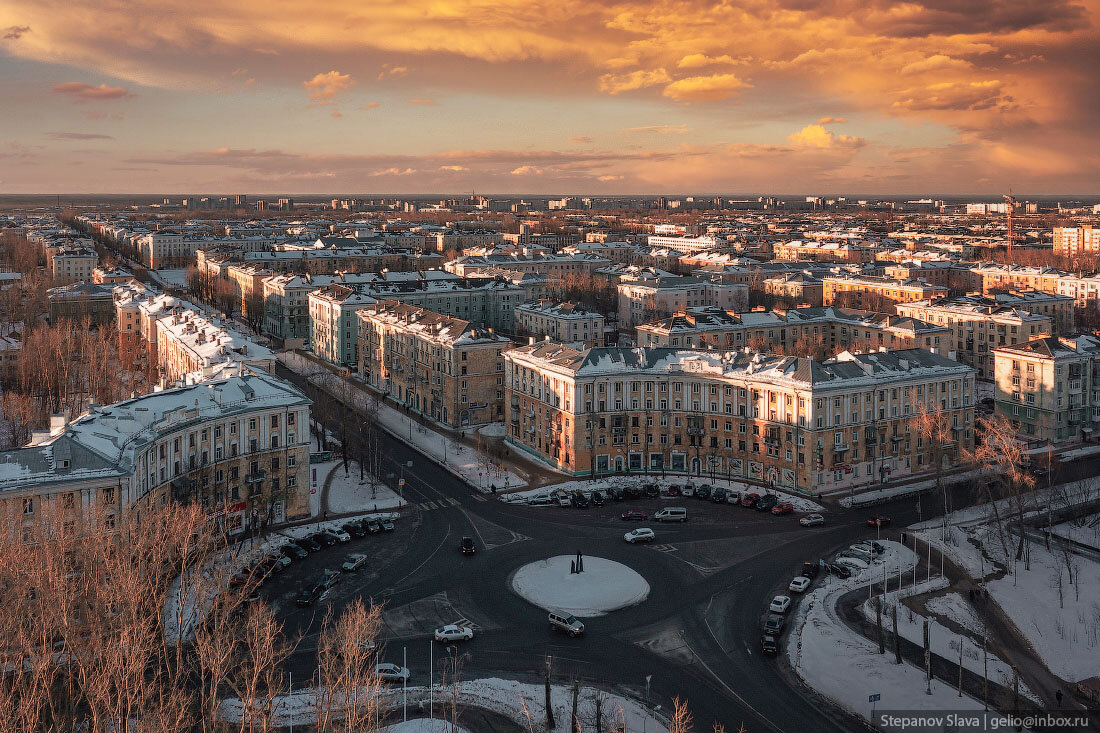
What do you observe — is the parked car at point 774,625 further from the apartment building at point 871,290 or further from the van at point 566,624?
the apartment building at point 871,290

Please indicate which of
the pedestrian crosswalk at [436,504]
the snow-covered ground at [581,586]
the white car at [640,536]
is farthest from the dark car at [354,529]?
the white car at [640,536]

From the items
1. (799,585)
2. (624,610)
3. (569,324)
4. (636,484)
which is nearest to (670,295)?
(569,324)

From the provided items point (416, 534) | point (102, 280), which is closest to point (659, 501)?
point (416, 534)

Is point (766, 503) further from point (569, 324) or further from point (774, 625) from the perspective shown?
point (569, 324)

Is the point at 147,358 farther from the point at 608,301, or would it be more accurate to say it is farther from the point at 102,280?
the point at 608,301

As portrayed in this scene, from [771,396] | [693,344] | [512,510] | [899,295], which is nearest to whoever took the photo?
[512,510]

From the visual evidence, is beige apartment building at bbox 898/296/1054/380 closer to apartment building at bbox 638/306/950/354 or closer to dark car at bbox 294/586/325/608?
apartment building at bbox 638/306/950/354

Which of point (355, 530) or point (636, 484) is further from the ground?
point (636, 484)
